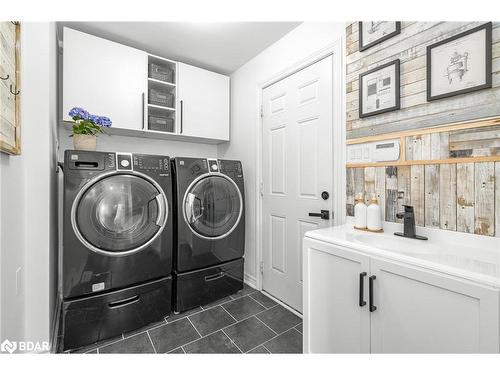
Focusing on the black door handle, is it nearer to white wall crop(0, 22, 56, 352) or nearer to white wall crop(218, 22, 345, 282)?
white wall crop(218, 22, 345, 282)

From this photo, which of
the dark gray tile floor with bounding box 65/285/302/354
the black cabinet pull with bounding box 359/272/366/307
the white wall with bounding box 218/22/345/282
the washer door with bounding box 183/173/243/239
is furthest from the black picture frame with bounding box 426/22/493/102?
the dark gray tile floor with bounding box 65/285/302/354

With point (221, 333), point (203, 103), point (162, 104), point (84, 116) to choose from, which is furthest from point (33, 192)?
point (203, 103)

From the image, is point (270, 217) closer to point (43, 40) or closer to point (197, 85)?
point (197, 85)

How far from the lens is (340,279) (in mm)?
1149

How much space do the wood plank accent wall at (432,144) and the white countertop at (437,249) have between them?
5 cm

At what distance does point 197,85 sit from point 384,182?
2.08m

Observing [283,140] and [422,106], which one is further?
[283,140]

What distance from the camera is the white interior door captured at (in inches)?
70.8

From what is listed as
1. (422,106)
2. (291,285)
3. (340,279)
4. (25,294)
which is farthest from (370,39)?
(25,294)

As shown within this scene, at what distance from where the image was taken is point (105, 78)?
2012 millimetres

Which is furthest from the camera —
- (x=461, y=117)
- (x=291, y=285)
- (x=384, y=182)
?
(x=291, y=285)

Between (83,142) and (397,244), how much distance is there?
2.15 meters

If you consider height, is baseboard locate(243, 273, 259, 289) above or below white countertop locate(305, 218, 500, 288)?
below

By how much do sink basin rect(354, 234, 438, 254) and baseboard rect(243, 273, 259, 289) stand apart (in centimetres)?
147
